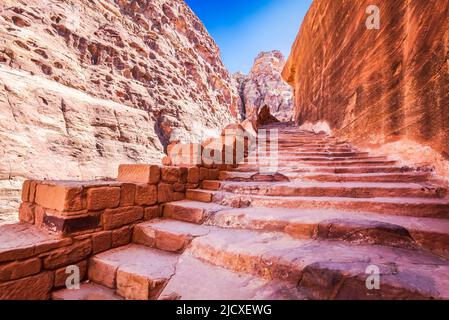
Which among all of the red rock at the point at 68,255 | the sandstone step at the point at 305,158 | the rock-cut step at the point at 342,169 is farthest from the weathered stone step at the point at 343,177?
the red rock at the point at 68,255

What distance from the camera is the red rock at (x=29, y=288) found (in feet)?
4.69

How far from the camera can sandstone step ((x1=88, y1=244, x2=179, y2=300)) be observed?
1.48 meters

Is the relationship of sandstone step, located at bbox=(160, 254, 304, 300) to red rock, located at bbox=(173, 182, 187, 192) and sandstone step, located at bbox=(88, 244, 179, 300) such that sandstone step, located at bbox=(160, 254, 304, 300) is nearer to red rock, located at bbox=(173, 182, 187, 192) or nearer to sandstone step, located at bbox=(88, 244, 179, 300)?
sandstone step, located at bbox=(88, 244, 179, 300)

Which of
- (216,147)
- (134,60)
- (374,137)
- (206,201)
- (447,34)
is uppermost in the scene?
(134,60)

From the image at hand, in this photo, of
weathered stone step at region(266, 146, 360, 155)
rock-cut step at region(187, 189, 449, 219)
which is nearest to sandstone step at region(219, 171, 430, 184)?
rock-cut step at region(187, 189, 449, 219)

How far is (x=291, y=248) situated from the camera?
1646mm

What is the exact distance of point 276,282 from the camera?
141 cm

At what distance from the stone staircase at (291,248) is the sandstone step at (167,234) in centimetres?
1

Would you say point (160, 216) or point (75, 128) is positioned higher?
point (75, 128)

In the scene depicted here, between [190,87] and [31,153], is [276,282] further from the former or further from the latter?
[190,87]

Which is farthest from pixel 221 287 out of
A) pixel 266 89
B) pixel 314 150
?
pixel 266 89

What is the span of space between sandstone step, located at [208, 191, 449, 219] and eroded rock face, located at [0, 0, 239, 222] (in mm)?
8859

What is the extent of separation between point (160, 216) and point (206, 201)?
688 mm
